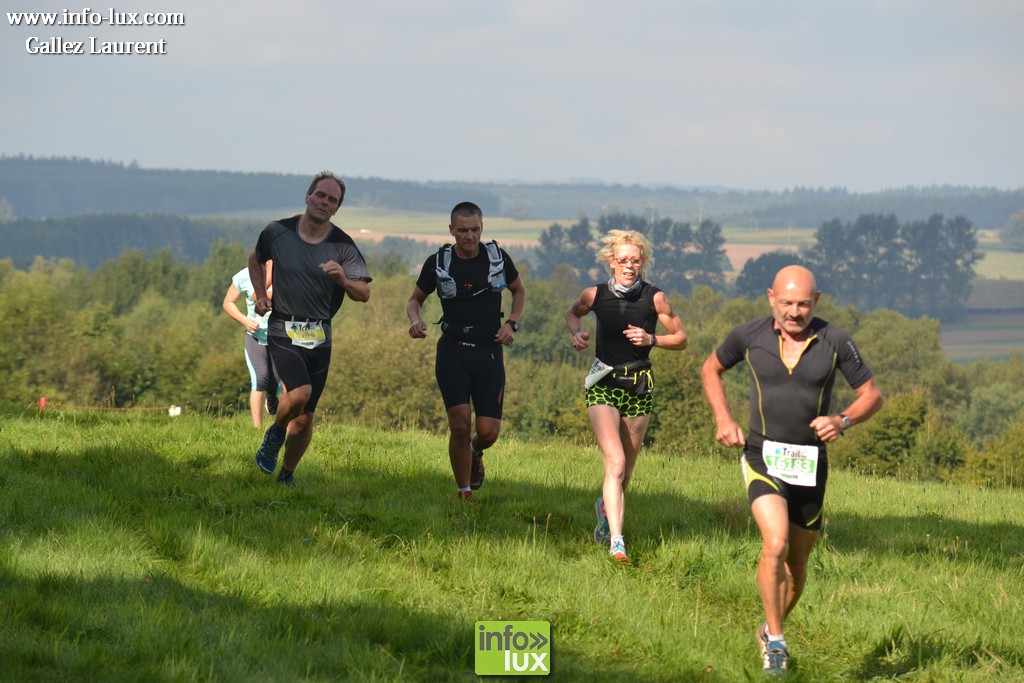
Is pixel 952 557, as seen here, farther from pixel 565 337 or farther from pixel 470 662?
pixel 565 337

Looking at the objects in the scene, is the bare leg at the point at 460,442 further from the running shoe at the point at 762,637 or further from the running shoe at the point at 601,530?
the running shoe at the point at 762,637

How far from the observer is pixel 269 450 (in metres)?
10.3

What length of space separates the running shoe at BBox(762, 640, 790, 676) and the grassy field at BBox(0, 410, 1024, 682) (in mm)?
84

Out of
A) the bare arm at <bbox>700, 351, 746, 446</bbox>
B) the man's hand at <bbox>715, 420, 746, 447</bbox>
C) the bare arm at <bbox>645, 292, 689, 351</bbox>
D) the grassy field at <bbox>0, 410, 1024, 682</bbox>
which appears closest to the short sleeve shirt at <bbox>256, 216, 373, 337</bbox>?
the grassy field at <bbox>0, 410, 1024, 682</bbox>

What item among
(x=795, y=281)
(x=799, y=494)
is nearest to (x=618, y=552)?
(x=799, y=494)

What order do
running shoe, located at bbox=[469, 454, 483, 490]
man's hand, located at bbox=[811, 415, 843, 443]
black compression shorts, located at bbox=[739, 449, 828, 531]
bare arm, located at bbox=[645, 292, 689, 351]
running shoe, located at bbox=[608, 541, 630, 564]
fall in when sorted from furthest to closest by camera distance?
running shoe, located at bbox=[469, 454, 483, 490] < bare arm, located at bbox=[645, 292, 689, 351] < running shoe, located at bbox=[608, 541, 630, 564] < black compression shorts, located at bbox=[739, 449, 828, 531] < man's hand, located at bbox=[811, 415, 843, 443]

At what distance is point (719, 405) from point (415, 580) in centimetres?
217

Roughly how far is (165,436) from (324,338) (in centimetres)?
318

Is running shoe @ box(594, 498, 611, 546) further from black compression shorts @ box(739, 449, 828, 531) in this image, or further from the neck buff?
black compression shorts @ box(739, 449, 828, 531)

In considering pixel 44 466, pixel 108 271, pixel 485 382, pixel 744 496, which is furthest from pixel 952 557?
pixel 108 271

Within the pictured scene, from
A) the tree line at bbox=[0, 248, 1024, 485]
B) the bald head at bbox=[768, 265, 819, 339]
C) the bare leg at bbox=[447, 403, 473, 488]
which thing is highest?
the bald head at bbox=[768, 265, 819, 339]

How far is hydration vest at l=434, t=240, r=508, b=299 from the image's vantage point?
9734 mm

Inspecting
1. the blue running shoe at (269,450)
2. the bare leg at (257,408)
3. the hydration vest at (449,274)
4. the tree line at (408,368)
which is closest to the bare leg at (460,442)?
the hydration vest at (449,274)

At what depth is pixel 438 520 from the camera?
9.02 meters
